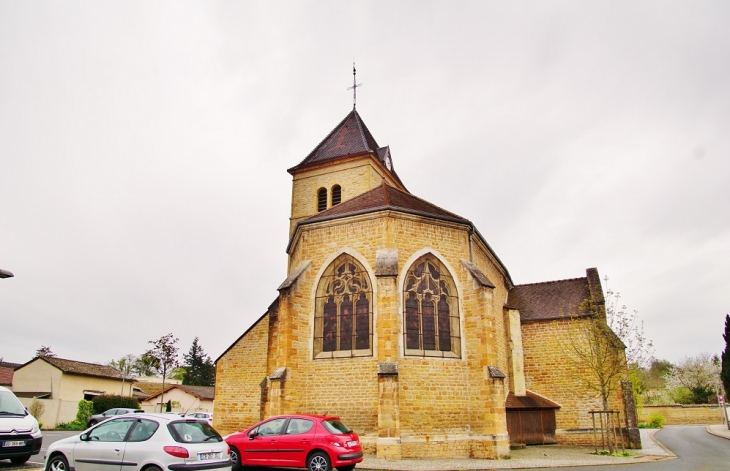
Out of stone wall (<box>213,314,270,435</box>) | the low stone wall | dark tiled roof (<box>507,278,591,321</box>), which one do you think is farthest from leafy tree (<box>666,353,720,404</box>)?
stone wall (<box>213,314,270,435</box>)

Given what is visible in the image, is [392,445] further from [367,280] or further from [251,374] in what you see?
[251,374]

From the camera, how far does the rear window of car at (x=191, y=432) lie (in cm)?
791

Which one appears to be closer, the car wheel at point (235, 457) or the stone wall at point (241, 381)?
the car wheel at point (235, 457)

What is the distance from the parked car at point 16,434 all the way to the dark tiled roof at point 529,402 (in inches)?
551

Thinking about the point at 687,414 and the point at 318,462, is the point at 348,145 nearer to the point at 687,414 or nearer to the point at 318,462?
the point at 318,462

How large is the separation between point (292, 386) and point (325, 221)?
5.09 metres

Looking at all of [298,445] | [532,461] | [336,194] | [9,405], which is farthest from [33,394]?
[532,461]

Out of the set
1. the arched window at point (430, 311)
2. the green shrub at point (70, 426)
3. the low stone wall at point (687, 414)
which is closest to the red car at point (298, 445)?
the arched window at point (430, 311)

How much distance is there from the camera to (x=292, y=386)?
14.5 m

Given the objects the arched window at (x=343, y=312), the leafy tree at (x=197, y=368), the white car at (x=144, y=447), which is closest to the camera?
the white car at (x=144, y=447)

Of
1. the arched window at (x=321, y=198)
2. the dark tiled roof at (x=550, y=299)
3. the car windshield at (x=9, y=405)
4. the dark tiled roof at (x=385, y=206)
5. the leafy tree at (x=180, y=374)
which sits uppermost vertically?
the arched window at (x=321, y=198)

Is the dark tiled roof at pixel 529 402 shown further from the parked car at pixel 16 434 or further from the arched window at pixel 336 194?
the parked car at pixel 16 434

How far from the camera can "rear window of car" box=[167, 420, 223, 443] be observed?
25.9ft

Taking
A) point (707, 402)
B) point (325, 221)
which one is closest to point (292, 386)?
point (325, 221)
